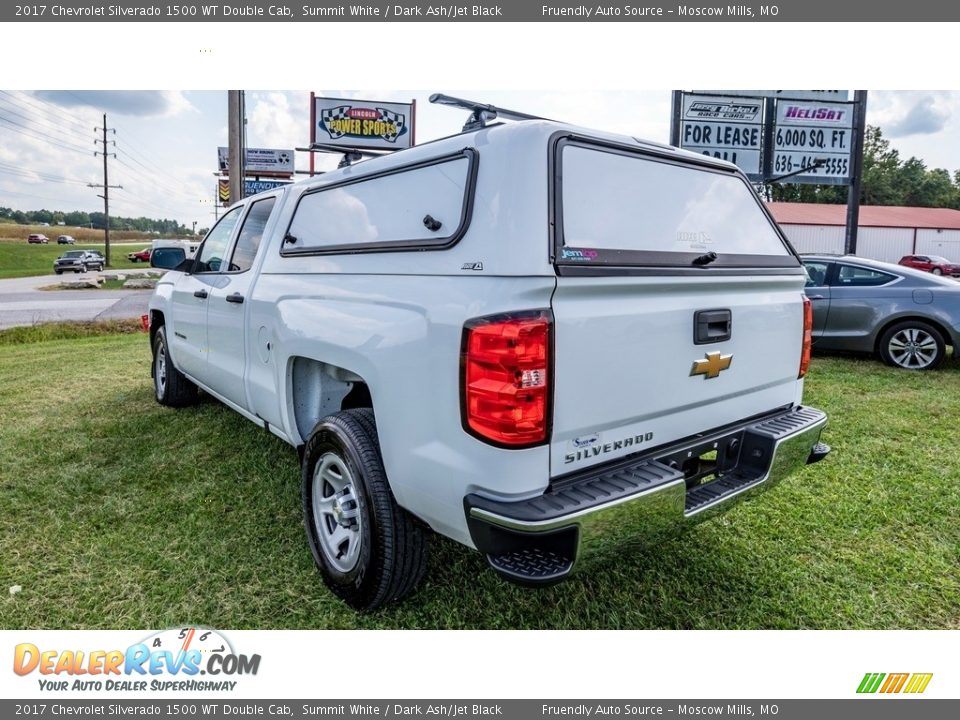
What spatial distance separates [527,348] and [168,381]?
15.8 ft

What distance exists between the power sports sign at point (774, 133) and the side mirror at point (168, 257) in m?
12.6

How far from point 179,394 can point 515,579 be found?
188 inches

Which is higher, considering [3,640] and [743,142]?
[743,142]

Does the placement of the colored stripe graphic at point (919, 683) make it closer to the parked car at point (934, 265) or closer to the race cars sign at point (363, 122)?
the race cars sign at point (363, 122)

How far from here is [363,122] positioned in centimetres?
2573

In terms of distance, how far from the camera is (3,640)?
2.48 m

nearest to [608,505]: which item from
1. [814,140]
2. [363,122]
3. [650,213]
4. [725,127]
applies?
[650,213]

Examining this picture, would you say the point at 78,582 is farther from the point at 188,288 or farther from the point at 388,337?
Result: the point at 188,288

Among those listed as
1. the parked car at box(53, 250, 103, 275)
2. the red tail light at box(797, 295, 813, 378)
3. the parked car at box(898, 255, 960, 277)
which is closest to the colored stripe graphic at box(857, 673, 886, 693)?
the red tail light at box(797, 295, 813, 378)

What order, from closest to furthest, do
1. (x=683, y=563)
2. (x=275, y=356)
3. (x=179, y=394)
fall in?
(x=683, y=563) → (x=275, y=356) → (x=179, y=394)

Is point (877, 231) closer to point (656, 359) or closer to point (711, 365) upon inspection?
point (711, 365)

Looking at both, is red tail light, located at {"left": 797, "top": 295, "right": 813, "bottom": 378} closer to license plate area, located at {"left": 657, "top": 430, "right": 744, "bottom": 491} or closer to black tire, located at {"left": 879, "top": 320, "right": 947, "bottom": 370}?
license plate area, located at {"left": 657, "top": 430, "right": 744, "bottom": 491}

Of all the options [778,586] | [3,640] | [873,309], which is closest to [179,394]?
[3,640]

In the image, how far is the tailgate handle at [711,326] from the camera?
2463 millimetres
